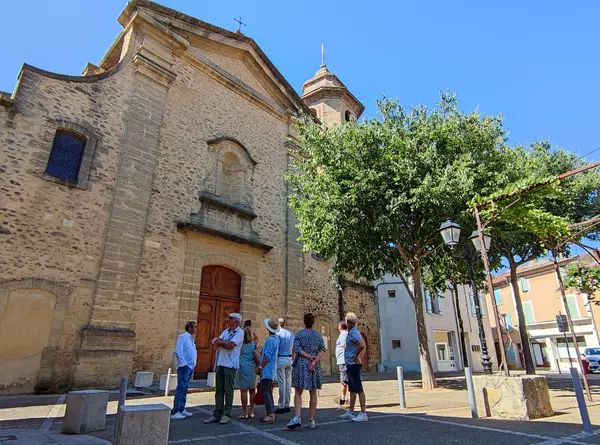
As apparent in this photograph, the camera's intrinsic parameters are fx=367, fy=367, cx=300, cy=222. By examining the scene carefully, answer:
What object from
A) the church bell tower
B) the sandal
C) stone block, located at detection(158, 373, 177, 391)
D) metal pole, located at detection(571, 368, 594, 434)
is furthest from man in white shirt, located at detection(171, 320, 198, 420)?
the church bell tower

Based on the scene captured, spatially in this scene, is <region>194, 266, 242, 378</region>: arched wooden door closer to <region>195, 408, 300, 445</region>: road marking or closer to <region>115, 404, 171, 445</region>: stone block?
<region>195, 408, 300, 445</region>: road marking

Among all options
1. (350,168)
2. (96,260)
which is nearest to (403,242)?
(350,168)

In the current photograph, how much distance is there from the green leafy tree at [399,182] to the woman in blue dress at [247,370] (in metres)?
5.32

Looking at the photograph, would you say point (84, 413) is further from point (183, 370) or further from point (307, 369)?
point (307, 369)

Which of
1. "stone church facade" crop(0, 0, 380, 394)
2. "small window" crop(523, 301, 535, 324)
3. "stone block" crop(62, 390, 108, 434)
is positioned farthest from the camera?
"small window" crop(523, 301, 535, 324)

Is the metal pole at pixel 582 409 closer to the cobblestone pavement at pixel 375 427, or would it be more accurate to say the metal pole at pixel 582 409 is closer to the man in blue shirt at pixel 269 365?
the cobblestone pavement at pixel 375 427

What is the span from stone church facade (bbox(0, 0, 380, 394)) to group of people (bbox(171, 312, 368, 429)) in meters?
4.30

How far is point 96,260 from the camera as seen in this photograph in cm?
919

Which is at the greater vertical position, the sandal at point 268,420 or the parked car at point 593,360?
the parked car at point 593,360

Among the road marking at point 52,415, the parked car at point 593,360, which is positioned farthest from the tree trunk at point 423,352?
the parked car at point 593,360

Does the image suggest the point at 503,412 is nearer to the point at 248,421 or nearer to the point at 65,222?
the point at 248,421

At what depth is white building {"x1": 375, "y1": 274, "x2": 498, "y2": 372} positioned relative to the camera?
1962 centimetres

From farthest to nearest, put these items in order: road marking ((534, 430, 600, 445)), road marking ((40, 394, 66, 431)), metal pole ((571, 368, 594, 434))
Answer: road marking ((40, 394, 66, 431)), metal pole ((571, 368, 594, 434)), road marking ((534, 430, 600, 445))

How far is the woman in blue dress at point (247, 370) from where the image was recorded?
5434 mm
